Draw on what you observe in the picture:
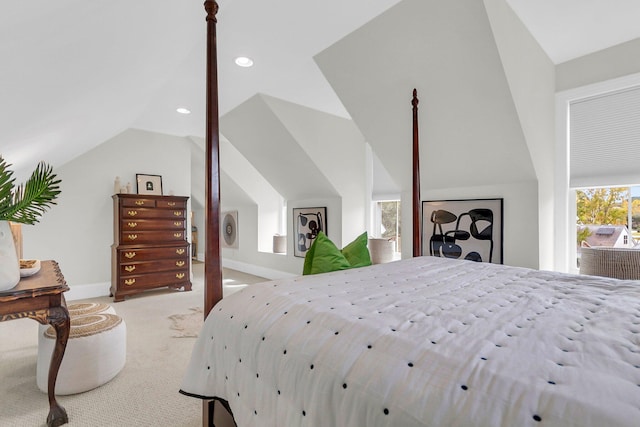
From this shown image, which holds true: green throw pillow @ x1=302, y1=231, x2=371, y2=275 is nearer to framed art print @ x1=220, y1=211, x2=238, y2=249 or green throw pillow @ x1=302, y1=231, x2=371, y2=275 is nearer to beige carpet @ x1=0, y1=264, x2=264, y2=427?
beige carpet @ x1=0, y1=264, x2=264, y2=427

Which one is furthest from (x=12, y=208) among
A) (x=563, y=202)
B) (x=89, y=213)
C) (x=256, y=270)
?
(x=256, y=270)

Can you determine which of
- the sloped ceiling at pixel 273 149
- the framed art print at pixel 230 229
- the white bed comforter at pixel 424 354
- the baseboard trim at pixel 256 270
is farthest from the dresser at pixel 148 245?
the white bed comforter at pixel 424 354

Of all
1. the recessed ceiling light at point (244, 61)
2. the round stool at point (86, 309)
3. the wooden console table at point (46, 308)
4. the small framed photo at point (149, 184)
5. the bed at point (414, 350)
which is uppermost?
the recessed ceiling light at point (244, 61)

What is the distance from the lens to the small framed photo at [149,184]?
4824 millimetres

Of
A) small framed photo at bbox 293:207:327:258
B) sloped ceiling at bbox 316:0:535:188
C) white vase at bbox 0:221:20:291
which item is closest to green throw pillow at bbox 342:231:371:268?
sloped ceiling at bbox 316:0:535:188

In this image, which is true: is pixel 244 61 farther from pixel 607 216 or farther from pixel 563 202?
pixel 607 216

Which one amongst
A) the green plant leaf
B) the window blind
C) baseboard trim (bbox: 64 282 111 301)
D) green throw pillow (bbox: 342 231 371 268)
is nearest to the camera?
the green plant leaf

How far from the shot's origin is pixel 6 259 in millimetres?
1545

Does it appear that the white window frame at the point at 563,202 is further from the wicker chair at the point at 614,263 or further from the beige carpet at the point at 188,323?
the beige carpet at the point at 188,323

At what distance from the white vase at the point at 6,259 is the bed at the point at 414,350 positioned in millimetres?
1019

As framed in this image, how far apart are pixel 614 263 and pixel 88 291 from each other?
5797 mm

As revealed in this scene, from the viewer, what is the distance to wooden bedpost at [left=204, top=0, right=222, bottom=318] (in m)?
1.35

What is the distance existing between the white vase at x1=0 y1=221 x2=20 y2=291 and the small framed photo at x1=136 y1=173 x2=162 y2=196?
3480 mm

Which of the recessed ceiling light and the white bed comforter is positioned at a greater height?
the recessed ceiling light
